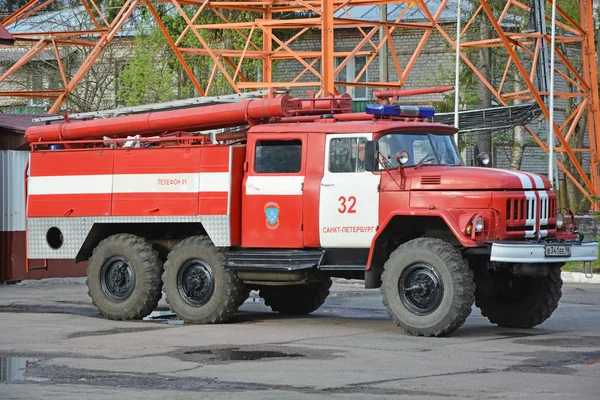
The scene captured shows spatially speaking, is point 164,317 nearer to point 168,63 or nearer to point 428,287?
point 428,287

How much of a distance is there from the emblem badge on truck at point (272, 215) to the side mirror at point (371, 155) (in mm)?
1370

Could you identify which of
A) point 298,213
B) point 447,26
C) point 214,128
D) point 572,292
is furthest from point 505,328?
point 447,26

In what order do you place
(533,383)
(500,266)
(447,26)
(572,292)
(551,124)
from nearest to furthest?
(533,383) < (500,266) < (572,292) < (551,124) < (447,26)

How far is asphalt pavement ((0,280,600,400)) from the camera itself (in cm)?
1062

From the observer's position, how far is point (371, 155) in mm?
15172

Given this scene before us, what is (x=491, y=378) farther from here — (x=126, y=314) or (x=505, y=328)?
(x=126, y=314)

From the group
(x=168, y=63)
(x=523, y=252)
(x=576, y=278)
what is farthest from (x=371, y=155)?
(x=168, y=63)

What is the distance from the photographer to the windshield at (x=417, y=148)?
15.4 metres

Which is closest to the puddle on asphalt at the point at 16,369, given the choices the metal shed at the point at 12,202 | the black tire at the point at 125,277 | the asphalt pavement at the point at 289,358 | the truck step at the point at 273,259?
the asphalt pavement at the point at 289,358

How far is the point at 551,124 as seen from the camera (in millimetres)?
29406

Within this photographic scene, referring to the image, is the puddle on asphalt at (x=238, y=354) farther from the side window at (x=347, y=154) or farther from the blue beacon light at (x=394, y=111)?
the blue beacon light at (x=394, y=111)

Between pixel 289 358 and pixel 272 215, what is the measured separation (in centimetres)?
353

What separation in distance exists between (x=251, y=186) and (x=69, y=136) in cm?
324

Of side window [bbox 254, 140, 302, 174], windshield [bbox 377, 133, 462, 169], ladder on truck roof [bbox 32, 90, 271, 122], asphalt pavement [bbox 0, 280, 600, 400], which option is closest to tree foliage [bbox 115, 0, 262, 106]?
ladder on truck roof [bbox 32, 90, 271, 122]
